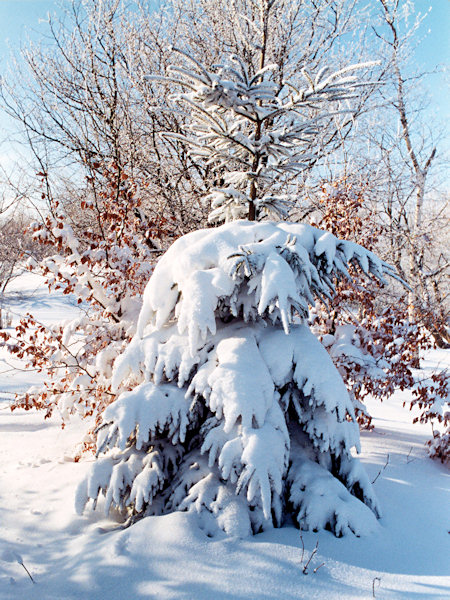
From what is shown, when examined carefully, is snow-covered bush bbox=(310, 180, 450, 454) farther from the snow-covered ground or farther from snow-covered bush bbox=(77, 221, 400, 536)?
snow-covered bush bbox=(77, 221, 400, 536)

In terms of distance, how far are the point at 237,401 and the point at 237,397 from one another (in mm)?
27

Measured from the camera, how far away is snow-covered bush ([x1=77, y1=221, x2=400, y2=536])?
2.71m

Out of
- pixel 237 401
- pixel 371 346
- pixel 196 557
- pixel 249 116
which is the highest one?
pixel 249 116

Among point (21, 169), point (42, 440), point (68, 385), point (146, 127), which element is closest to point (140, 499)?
point (68, 385)

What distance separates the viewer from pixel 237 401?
2664 millimetres

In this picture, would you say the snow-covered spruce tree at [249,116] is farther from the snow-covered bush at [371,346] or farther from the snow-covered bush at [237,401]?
the snow-covered bush at [371,346]

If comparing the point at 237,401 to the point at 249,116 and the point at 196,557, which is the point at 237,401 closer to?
the point at 196,557

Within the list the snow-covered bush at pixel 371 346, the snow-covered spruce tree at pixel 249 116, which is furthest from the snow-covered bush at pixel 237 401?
the snow-covered bush at pixel 371 346

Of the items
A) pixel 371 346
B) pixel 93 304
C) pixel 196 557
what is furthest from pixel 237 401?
pixel 371 346

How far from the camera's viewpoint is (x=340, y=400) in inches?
115

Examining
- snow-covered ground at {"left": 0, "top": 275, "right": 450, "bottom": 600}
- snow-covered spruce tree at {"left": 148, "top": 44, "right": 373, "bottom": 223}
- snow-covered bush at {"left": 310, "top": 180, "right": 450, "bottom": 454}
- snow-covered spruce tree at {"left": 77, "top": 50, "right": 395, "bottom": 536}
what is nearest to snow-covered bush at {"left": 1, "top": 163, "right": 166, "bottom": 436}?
snow-covered ground at {"left": 0, "top": 275, "right": 450, "bottom": 600}

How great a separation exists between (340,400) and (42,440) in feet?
15.7

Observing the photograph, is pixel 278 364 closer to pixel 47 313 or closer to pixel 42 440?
pixel 42 440

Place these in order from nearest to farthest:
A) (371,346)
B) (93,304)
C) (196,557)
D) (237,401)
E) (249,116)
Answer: (196,557), (237,401), (249,116), (93,304), (371,346)
